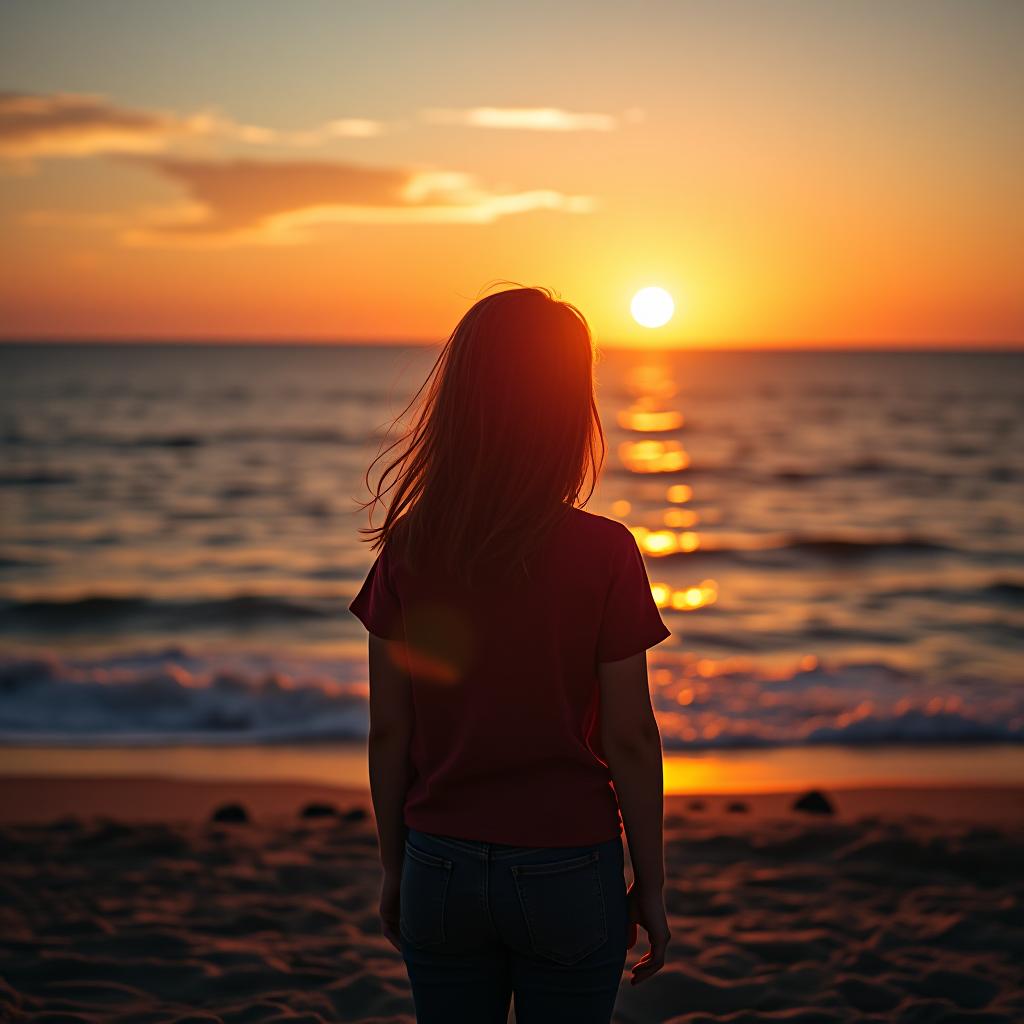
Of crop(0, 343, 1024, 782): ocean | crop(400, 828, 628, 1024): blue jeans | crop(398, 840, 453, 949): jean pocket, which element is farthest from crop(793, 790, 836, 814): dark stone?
crop(398, 840, 453, 949): jean pocket

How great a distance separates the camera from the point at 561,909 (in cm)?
191

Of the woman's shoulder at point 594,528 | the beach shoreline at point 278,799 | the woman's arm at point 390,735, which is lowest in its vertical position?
the beach shoreline at point 278,799

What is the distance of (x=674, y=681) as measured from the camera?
996cm

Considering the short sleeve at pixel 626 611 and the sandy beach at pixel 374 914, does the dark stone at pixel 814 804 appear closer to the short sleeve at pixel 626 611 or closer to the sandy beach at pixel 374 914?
the sandy beach at pixel 374 914

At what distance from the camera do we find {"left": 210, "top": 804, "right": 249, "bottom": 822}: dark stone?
6.06 m

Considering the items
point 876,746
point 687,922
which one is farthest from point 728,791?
point 687,922

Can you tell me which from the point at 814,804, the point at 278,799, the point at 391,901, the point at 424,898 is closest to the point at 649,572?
the point at 814,804

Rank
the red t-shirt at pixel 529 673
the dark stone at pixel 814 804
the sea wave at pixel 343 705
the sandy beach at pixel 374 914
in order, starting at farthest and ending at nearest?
the sea wave at pixel 343 705, the dark stone at pixel 814 804, the sandy beach at pixel 374 914, the red t-shirt at pixel 529 673

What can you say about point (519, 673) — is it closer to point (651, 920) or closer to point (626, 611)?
point (626, 611)

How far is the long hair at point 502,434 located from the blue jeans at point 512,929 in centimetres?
53

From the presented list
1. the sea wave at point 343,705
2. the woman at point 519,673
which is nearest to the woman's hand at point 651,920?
the woman at point 519,673

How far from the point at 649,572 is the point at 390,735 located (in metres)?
15.6

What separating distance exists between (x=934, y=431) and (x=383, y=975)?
40.9 m

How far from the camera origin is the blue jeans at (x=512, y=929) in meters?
1.91
